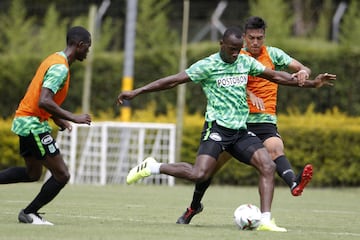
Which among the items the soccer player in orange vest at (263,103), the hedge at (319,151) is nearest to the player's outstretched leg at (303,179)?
the soccer player in orange vest at (263,103)

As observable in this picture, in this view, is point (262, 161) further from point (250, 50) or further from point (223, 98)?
point (250, 50)

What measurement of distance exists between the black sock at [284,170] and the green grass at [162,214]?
0.56m

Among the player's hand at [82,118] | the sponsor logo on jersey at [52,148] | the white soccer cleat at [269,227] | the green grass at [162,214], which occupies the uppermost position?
the player's hand at [82,118]

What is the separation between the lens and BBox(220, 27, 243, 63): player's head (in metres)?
11.2

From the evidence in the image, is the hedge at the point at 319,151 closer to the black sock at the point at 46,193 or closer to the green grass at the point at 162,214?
the green grass at the point at 162,214

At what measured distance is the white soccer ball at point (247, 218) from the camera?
1084 centimetres

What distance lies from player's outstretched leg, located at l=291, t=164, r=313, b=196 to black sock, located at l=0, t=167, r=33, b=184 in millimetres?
3110

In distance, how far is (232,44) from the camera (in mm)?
11219

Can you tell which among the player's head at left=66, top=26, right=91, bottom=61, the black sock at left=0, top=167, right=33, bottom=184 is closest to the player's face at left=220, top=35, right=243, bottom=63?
the player's head at left=66, top=26, right=91, bottom=61

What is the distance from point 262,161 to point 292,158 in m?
11.8

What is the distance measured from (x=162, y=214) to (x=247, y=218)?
2.70 meters

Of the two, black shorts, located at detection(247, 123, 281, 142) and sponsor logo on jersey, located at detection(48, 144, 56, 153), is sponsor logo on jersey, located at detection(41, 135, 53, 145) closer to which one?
sponsor logo on jersey, located at detection(48, 144, 56, 153)

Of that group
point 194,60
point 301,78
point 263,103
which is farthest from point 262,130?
point 194,60

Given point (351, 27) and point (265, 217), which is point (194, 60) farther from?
point (265, 217)
